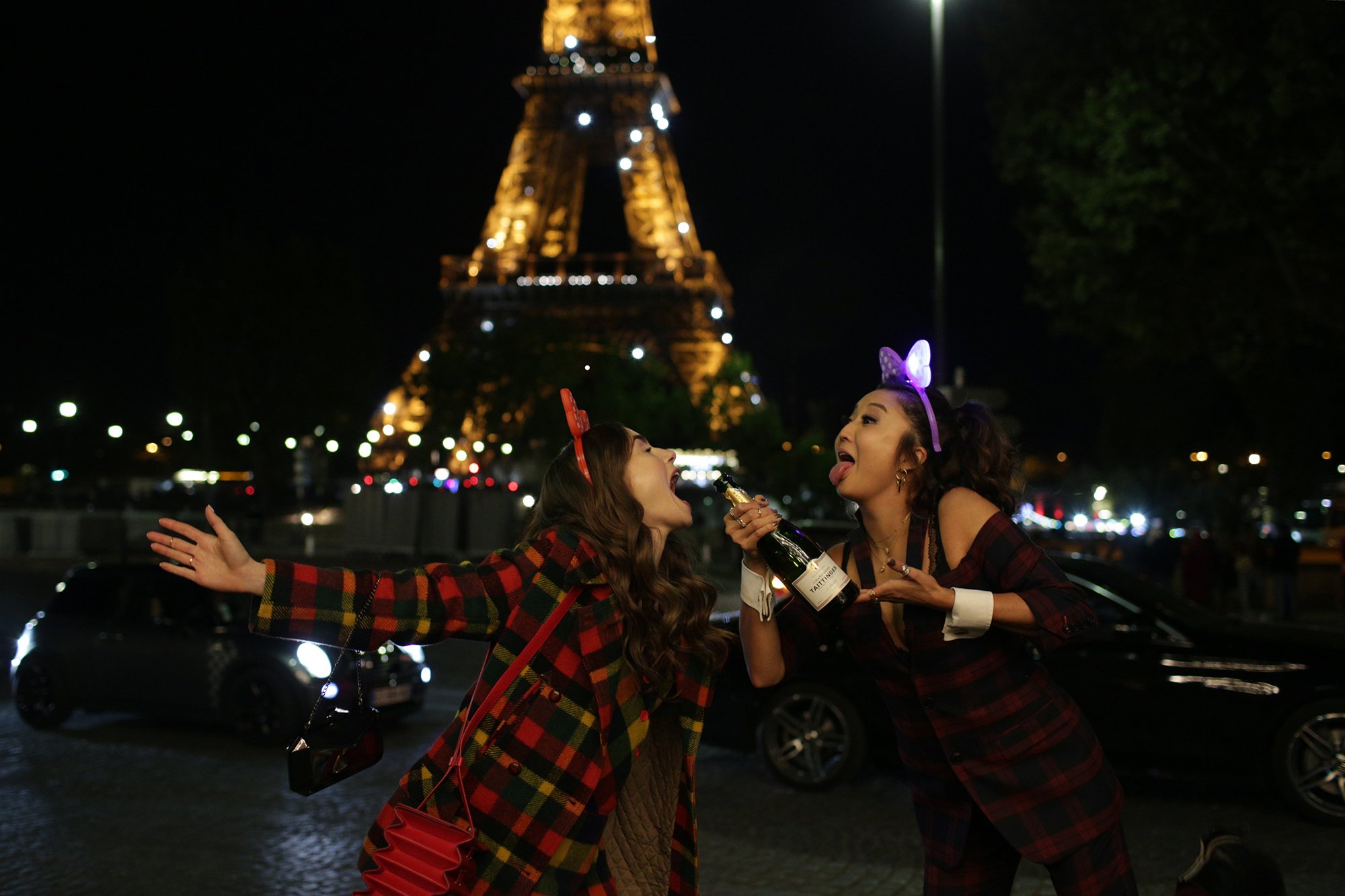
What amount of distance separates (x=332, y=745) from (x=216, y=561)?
472 millimetres

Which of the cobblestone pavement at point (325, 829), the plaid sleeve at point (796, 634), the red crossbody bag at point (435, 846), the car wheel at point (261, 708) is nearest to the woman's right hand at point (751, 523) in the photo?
the plaid sleeve at point (796, 634)

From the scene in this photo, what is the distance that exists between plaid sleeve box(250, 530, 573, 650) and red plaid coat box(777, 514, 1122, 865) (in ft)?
2.83

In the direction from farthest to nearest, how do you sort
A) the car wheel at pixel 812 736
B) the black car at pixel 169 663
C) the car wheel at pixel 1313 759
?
1. the black car at pixel 169 663
2. the car wheel at pixel 812 736
3. the car wheel at pixel 1313 759

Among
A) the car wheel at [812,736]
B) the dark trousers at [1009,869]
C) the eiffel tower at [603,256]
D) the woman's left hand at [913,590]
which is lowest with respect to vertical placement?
the car wheel at [812,736]

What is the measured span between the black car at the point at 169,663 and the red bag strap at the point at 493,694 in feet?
21.3

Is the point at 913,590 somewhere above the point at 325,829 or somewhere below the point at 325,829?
above

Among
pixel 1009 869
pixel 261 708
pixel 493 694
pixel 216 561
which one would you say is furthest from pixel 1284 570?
pixel 216 561

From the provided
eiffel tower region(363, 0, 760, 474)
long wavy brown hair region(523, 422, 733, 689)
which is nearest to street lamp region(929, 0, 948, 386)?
long wavy brown hair region(523, 422, 733, 689)

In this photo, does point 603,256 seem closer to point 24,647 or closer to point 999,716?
point 24,647

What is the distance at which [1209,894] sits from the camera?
2.90m

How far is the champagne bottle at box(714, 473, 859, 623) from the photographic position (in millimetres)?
3035

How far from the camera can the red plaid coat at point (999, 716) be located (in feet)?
9.77

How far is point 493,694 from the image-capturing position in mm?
2639

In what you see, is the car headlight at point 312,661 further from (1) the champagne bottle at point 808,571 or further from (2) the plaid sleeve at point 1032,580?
(2) the plaid sleeve at point 1032,580
